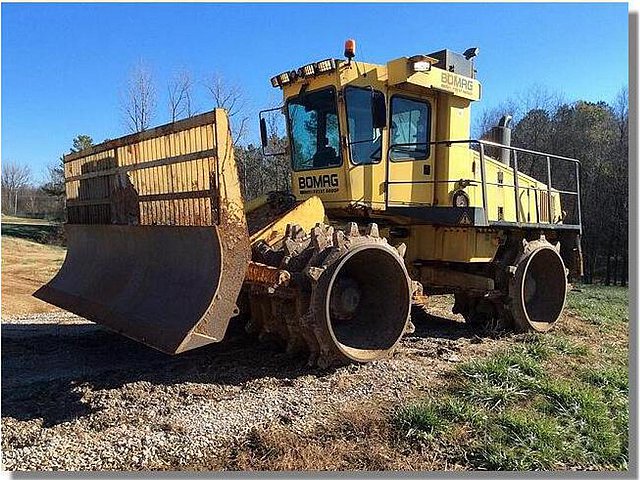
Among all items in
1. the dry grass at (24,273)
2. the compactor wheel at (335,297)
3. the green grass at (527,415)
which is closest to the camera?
the green grass at (527,415)

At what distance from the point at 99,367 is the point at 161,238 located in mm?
1640

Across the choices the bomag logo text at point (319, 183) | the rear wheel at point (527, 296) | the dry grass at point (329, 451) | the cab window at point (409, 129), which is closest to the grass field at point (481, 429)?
the dry grass at point (329, 451)

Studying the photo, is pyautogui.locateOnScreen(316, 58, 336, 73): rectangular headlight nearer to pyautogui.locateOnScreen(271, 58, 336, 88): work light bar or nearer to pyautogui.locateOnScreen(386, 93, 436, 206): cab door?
pyautogui.locateOnScreen(271, 58, 336, 88): work light bar

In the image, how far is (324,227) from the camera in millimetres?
5969

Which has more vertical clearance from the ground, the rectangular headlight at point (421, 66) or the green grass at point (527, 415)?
the rectangular headlight at point (421, 66)

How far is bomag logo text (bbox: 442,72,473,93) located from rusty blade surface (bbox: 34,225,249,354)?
387 centimetres

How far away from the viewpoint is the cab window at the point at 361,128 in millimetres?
6791

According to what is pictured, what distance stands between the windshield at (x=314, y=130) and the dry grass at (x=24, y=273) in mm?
7443

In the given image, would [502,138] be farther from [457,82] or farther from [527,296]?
[527,296]

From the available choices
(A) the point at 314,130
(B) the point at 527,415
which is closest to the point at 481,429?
(B) the point at 527,415

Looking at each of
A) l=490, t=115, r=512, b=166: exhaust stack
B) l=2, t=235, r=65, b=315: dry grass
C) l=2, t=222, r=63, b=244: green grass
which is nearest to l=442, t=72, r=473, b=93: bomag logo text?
l=490, t=115, r=512, b=166: exhaust stack

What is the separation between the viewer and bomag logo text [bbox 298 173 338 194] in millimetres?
7004

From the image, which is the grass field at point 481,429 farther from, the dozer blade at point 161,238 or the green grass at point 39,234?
the green grass at point 39,234

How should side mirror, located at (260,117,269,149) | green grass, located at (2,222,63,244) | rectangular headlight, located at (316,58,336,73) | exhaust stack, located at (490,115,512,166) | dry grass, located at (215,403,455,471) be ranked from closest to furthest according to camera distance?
1. dry grass, located at (215,403,455,471)
2. rectangular headlight, located at (316,58,336,73)
3. side mirror, located at (260,117,269,149)
4. exhaust stack, located at (490,115,512,166)
5. green grass, located at (2,222,63,244)
